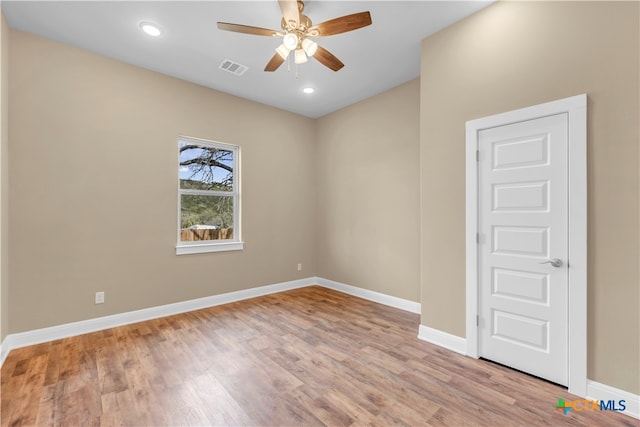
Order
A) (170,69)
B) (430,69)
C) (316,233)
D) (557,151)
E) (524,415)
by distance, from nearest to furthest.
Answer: (524,415)
(557,151)
(430,69)
(170,69)
(316,233)

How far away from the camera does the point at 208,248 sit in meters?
4.02

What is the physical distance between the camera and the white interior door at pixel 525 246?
2115 millimetres

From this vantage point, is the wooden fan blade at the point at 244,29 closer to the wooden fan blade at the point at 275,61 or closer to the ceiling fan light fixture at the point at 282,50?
the ceiling fan light fixture at the point at 282,50

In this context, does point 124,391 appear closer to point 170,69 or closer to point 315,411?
point 315,411

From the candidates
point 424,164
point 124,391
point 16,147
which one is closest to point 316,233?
point 424,164

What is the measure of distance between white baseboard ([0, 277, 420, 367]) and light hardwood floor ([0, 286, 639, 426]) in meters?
0.11

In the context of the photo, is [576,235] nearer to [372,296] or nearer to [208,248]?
[372,296]

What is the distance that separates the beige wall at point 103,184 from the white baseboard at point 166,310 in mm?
74

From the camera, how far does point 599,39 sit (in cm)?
196

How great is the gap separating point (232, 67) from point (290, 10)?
1623 mm

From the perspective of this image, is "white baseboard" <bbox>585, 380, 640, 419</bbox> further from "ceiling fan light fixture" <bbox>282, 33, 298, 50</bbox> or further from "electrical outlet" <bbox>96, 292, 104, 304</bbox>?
"electrical outlet" <bbox>96, 292, 104, 304</bbox>

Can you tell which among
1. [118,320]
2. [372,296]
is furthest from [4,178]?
[372,296]

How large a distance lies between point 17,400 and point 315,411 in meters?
2.09

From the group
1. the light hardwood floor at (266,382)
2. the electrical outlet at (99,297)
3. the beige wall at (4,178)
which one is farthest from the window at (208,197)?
the beige wall at (4,178)
